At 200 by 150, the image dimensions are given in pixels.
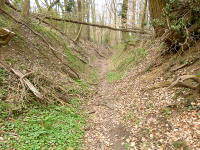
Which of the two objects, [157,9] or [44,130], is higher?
[157,9]

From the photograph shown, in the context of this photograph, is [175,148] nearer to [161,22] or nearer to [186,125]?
[186,125]

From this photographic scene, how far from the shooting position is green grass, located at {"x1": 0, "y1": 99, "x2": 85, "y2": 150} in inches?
172

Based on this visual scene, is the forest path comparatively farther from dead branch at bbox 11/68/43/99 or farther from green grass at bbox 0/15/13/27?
green grass at bbox 0/15/13/27

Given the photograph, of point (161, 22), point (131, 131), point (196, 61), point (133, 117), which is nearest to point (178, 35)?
point (161, 22)

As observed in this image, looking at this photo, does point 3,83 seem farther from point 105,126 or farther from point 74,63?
point 74,63

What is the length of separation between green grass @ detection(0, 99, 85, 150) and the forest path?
354 millimetres

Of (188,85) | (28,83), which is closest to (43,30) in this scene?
(28,83)

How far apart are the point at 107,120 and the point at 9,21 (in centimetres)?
794

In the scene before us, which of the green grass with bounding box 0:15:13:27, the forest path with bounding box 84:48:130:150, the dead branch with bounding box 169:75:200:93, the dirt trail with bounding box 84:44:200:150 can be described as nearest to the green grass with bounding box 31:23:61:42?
the green grass with bounding box 0:15:13:27

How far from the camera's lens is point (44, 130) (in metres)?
4.99

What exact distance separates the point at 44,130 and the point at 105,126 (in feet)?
6.80

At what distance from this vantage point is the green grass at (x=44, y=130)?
172 inches

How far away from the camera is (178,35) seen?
7453 mm

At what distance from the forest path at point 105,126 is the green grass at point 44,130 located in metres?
0.35
